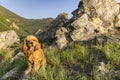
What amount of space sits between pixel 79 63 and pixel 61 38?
3.32 metres

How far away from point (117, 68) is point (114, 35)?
3.48 metres

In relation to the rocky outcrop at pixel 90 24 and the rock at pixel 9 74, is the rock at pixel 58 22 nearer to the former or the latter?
the rocky outcrop at pixel 90 24

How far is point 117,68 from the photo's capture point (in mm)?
11281

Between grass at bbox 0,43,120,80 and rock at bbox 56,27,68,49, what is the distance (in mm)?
638

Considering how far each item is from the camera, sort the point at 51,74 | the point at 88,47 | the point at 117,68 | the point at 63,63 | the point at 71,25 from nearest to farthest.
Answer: the point at 51,74
the point at 117,68
the point at 63,63
the point at 88,47
the point at 71,25

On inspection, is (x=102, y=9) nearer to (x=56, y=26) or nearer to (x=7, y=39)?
(x=56, y=26)

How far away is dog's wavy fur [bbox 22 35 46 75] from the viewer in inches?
447

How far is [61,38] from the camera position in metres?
15.3

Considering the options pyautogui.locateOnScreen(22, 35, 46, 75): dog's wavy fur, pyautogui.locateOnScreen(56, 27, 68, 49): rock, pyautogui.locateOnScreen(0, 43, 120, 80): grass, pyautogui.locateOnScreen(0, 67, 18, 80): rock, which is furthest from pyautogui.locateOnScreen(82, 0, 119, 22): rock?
pyautogui.locateOnScreen(22, 35, 46, 75): dog's wavy fur

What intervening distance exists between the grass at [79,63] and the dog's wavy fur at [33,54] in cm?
37

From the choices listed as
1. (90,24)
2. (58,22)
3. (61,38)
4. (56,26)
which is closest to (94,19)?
(90,24)

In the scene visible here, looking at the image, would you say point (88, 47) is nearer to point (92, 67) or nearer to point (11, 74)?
point (92, 67)

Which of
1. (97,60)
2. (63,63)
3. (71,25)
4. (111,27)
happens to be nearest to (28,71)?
(63,63)

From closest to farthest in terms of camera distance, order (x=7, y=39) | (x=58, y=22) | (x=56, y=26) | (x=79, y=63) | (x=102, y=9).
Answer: (x=79, y=63) < (x=102, y=9) < (x=56, y=26) < (x=58, y=22) < (x=7, y=39)
